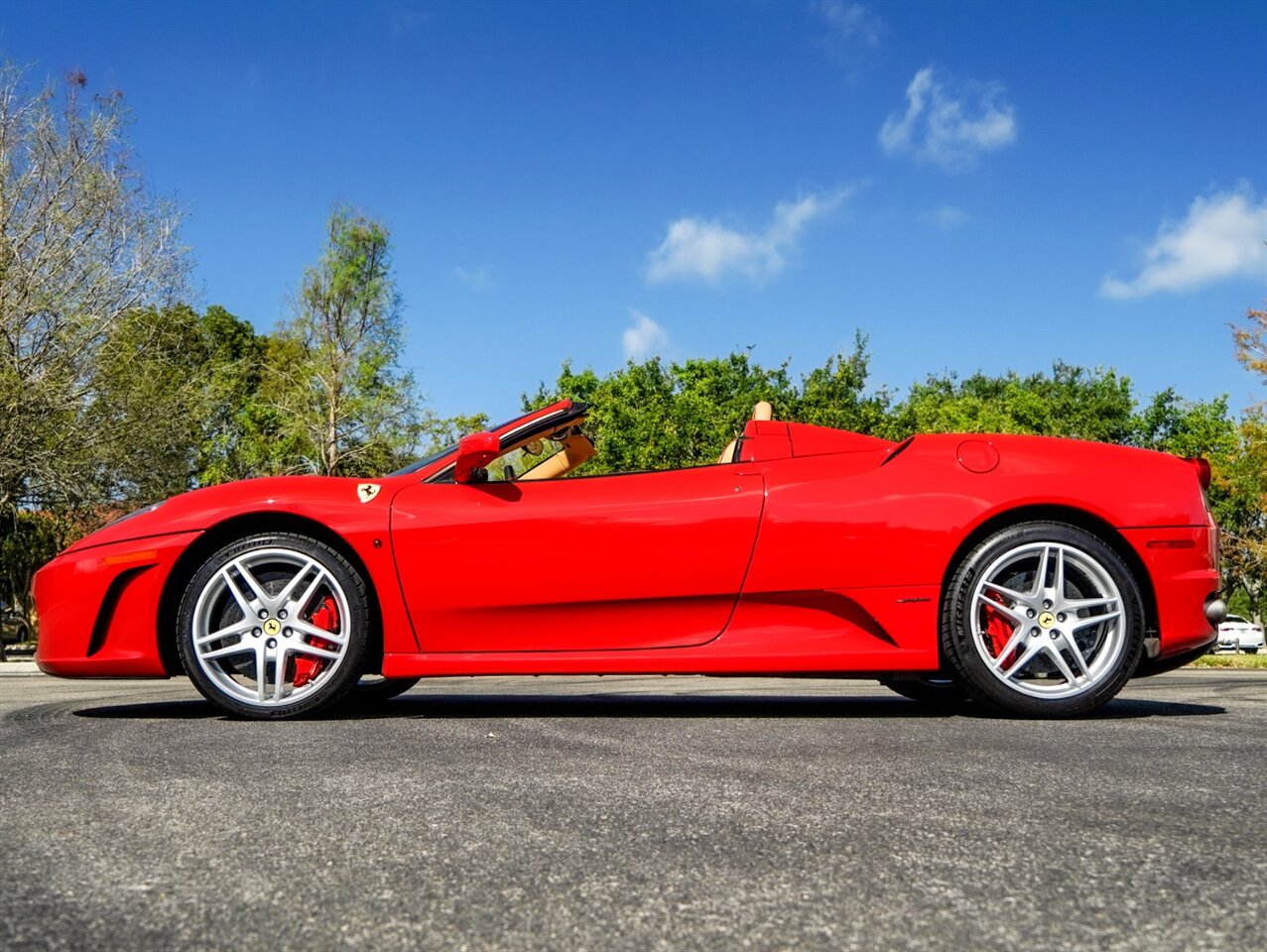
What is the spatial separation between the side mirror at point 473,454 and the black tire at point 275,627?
57 cm

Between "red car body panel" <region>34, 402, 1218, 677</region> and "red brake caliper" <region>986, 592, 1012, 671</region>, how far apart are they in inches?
8.6

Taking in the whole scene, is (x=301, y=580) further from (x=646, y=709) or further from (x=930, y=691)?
(x=930, y=691)

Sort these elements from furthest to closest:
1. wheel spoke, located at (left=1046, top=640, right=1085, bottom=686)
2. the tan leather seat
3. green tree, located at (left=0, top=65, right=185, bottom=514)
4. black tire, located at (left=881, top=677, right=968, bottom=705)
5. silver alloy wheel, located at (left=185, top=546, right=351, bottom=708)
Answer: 1. green tree, located at (left=0, top=65, right=185, bottom=514)
2. black tire, located at (left=881, top=677, right=968, bottom=705)
3. the tan leather seat
4. silver alloy wheel, located at (left=185, top=546, right=351, bottom=708)
5. wheel spoke, located at (left=1046, top=640, right=1085, bottom=686)

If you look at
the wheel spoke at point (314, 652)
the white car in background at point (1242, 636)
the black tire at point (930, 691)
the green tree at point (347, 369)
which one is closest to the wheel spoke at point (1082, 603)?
the black tire at point (930, 691)

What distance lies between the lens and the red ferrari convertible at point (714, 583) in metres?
4.30

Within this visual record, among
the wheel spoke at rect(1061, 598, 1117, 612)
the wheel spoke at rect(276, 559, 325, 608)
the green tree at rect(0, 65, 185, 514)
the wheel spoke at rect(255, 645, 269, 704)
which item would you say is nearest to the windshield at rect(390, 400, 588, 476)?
the wheel spoke at rect(276, 559, 325, 608)

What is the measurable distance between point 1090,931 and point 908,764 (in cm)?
148

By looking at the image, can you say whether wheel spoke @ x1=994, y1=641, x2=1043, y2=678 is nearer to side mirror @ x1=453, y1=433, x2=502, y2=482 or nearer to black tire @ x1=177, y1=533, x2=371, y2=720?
side mirror @ x1=453, y1=433, x2=502, y2=482

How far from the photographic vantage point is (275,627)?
4.39 metres

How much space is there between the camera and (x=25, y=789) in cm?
279

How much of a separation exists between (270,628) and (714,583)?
67.7 inches

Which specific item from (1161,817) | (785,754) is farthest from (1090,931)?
(785,754)

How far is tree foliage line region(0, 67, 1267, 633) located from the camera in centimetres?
2022

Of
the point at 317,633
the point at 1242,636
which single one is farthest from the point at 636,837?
the point at 1242,636
